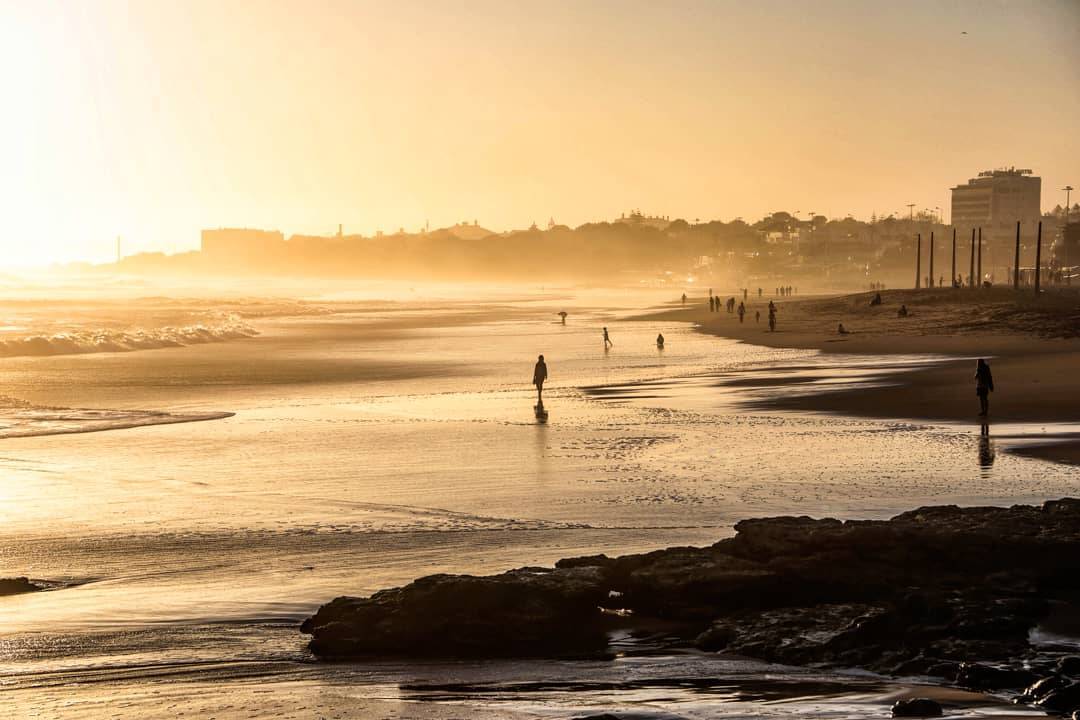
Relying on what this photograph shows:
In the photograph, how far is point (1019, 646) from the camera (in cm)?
953

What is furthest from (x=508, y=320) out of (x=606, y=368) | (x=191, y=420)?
(x=191, y=420)

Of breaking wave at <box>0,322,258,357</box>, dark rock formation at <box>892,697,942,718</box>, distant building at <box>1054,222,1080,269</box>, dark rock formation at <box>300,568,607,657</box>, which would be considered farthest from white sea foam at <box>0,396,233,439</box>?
distant building at <box>1054,222,1080,269</box>

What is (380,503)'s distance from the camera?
1658 centimetres

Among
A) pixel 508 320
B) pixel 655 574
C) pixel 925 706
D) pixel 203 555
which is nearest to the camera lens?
pixel 925 706

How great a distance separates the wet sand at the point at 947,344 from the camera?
86.6 feet

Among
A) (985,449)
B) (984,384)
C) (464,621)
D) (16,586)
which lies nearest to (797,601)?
(464,621)

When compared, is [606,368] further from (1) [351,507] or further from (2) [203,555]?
(2) [203,555]

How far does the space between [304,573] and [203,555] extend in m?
1.53

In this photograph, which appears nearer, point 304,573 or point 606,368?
point 304,573

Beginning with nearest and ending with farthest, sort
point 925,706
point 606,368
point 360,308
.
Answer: point 925,706, point 606,368, point 360,308

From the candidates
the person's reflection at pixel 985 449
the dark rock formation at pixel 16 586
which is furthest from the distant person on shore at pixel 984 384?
the dark rock formation at pixel 16 586

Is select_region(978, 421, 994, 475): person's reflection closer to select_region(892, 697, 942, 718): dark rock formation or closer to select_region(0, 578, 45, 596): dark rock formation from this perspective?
select_region(892, 697, 942, 718): dark rock formation

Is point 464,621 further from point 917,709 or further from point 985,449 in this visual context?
point 985,449

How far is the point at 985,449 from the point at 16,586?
14780 mm
